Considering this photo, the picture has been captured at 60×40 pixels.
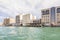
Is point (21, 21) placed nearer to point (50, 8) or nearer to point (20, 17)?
point (20, 17)

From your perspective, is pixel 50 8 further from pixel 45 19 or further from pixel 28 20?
pixel 28 20

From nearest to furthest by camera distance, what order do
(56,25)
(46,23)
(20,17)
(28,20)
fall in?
(56,25)
(46,23)
(28,20)
(20,17)

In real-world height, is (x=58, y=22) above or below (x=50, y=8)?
below

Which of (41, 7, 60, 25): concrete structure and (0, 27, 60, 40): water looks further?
(41, 7, 60, 25): concrete structure

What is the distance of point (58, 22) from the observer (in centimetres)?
6184

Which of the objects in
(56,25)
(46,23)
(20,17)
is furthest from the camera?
(20,17)

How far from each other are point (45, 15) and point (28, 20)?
742 inches

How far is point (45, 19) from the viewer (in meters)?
66.4

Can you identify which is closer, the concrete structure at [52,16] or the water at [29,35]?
the water at [29,35]

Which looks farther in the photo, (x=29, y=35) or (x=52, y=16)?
(x=52, y=16)

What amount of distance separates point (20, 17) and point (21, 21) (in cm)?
332

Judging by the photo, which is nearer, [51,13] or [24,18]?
→ [51,13]

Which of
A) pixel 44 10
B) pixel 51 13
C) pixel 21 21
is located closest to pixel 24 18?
pixel 21 21

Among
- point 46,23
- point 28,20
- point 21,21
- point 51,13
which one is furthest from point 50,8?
point 21,21
